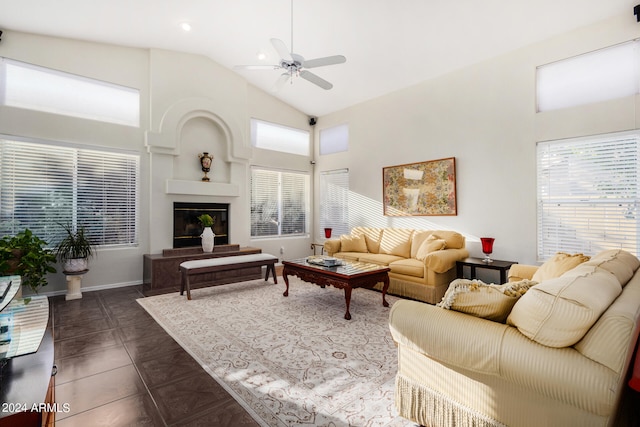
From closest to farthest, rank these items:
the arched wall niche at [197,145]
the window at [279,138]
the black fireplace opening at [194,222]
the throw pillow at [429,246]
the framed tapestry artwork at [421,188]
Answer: the throw pillow at [429,246] → the framed tapestry artwork at [421,188] → the arched wall niche at [197,145] → the black fireplace opening at [194,222] → the window at [279,138]

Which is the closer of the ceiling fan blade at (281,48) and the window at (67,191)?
the ceiling fan blade at (281,48)

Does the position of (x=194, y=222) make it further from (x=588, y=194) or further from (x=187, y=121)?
(x=588, y=194)

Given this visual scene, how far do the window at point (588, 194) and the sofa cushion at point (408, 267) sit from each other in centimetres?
162

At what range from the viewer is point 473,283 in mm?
1731

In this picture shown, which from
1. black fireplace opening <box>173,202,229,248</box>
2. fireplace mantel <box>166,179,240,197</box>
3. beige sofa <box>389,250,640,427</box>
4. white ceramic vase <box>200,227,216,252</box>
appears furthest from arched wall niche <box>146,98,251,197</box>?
beige sofa <box>389,250,640,427</box>

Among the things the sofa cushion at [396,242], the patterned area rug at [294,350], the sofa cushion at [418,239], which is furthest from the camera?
the sofa cushion at [396,242]

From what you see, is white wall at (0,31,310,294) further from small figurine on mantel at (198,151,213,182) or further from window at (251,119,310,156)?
window at (251,119,310,156)

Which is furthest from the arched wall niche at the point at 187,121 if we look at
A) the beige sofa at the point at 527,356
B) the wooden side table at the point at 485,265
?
the beige sofa at the point at 527,356

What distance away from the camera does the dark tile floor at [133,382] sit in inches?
71.5

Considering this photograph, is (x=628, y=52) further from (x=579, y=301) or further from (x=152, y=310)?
(x=152, y=310)

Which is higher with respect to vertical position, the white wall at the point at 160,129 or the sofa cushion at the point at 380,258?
the white wall at the point at 160,129

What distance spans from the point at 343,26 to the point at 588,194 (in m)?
3.88

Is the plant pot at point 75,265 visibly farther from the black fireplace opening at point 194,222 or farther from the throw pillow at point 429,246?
the throw pillow at point 429,246

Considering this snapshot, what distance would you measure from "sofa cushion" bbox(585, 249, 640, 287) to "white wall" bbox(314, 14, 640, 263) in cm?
193
